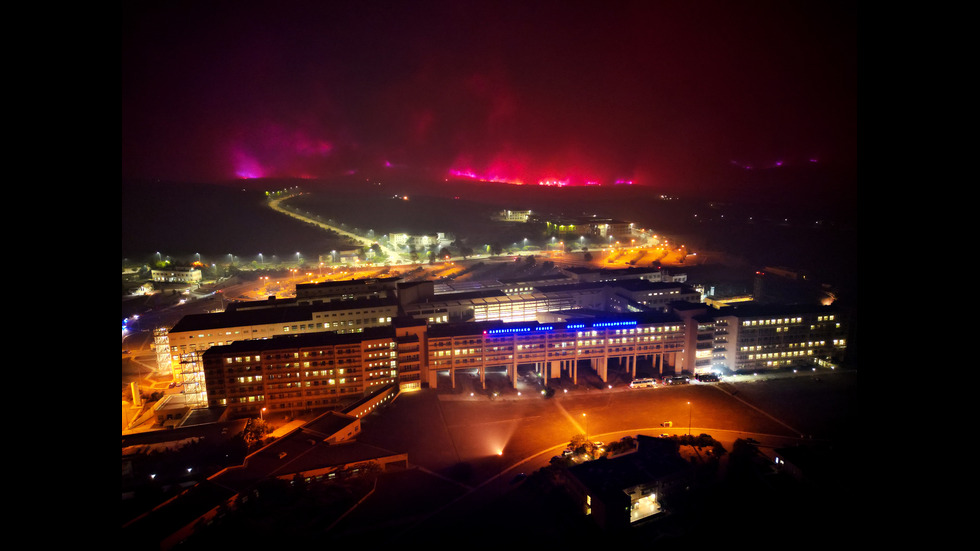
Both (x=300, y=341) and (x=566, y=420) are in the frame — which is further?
(x=300, y=341)

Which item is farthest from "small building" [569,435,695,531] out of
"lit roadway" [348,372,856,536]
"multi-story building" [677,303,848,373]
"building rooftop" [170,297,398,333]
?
"building rooftop" [170,297,398,333]

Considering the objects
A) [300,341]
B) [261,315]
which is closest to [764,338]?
[300,341]

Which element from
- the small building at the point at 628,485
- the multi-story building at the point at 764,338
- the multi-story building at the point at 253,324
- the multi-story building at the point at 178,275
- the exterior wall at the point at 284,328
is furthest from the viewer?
the multi-story building at the point at 178,275

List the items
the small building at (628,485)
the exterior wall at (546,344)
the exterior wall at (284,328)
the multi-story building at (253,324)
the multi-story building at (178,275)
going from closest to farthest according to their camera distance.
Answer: the small building at (628,485), the exterior wall at (546,344), the multi-story building at (253,324), the exterior wall at (284,328), the multi-story building at (178,275)

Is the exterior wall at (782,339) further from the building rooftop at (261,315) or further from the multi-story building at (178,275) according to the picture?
the multi-story building at (178,275)

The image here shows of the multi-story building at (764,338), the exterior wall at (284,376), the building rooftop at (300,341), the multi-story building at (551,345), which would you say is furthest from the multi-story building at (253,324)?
the multi-story building at (764,338)

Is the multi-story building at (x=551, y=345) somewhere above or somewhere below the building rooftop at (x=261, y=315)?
below

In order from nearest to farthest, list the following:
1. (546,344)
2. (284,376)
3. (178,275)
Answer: (284,376), (546,344), (178,275)

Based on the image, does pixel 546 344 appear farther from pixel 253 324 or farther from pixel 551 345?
pixel 253 324
